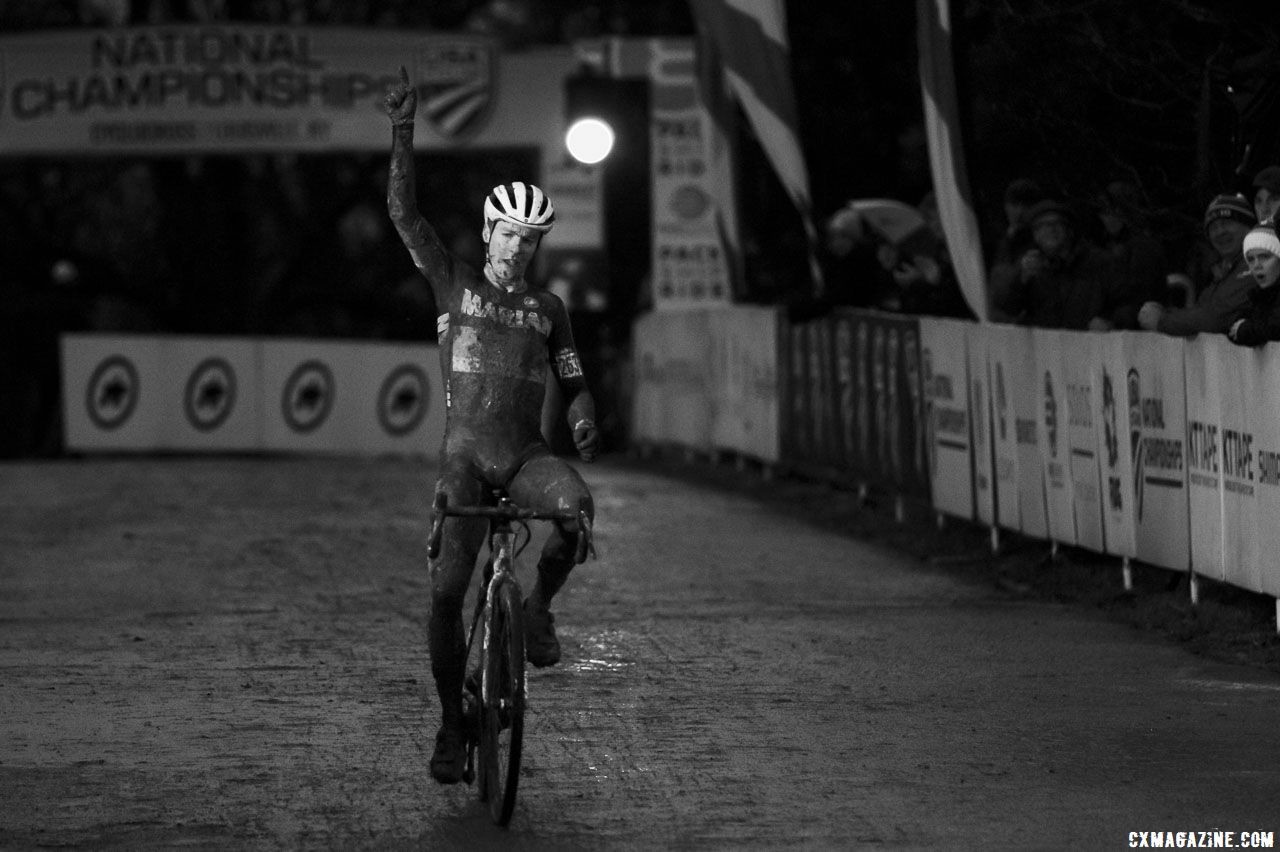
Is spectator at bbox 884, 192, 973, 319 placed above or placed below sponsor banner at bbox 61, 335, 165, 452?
above

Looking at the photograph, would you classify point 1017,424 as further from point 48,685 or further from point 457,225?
point 457,225

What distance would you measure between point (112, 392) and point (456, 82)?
5367mm

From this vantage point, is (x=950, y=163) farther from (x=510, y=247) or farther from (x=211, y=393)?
(x=211, y=393)

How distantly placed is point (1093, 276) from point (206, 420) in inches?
604

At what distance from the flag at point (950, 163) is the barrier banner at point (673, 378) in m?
7.61

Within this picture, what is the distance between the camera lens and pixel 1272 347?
11.8m

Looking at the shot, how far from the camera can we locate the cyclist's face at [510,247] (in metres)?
8.55

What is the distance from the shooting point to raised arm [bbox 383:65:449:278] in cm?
855

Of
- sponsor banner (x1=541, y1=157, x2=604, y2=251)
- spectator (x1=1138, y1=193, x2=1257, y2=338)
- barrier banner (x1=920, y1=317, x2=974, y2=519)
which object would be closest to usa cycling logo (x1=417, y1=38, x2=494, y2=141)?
sponsor banner (x1=541, y1=157, x2=604, y2=251)

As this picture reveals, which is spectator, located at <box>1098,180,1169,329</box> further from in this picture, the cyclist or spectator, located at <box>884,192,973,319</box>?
the cyclist

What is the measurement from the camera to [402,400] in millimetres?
28156

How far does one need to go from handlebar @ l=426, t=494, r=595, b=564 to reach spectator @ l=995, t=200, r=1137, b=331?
23.7 ft

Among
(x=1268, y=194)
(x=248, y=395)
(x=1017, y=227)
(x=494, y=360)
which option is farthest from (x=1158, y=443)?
(x=248, y=395)

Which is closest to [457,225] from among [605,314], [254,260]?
[254,260]
